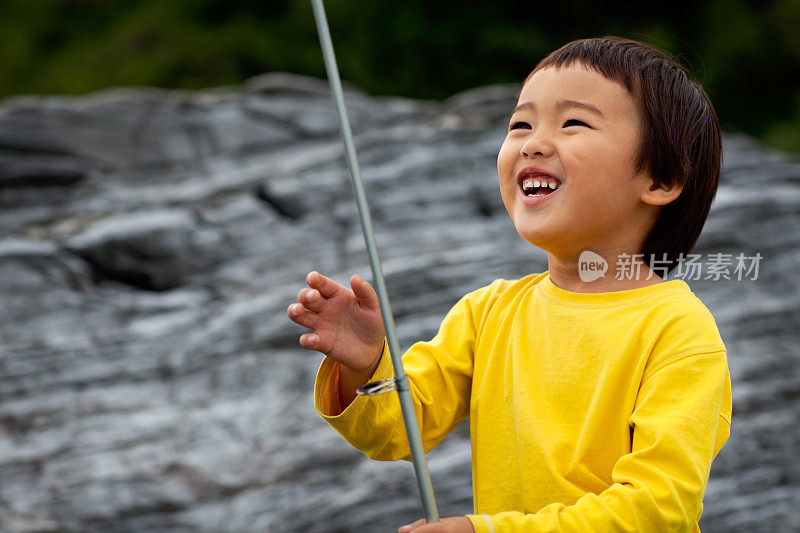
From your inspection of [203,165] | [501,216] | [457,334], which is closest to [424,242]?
[501,216]

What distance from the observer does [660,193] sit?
110cm

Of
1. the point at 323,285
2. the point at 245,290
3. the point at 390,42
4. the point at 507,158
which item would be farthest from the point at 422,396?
the point at 390,42

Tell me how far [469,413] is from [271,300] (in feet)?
8.01

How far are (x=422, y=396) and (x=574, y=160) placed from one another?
1.19ft

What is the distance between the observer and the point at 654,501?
0.88m

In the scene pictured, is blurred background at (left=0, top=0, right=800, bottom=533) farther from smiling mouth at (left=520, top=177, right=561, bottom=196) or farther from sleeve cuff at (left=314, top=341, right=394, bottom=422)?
sleeve cuff at (left=314, top=341, right=394, bottom=422)

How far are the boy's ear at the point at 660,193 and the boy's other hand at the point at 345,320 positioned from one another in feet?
1.23

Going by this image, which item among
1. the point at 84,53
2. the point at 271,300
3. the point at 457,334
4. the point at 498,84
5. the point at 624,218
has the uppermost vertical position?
the point at 84,53

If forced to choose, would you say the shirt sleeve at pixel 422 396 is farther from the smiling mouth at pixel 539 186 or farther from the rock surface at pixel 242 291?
the rock surface at pixel 242 291

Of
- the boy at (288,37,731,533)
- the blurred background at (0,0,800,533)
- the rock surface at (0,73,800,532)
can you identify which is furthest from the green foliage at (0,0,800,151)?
the boy at (288,37,731,533)

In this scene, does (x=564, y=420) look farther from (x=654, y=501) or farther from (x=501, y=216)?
(x=501, y=216)

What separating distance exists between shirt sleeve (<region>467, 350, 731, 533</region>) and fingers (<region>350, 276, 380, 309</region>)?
274 millimetres

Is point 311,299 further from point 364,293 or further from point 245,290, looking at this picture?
point 245,290

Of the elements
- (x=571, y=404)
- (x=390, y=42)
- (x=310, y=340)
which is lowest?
(x=571, y=404)
